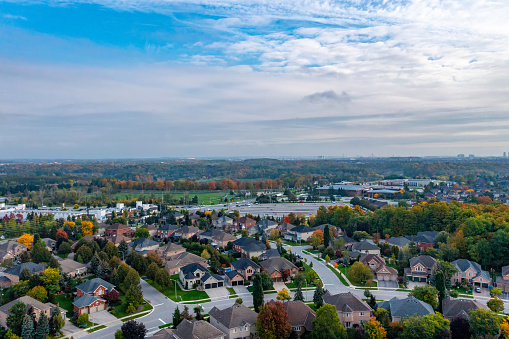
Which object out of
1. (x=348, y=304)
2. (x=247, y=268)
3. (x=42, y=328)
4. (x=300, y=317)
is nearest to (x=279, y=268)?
(x=247, y=268)

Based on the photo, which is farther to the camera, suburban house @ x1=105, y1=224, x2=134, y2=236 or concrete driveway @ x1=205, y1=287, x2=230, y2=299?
suburban house @ x1=105, y1=224, x2=134, y2=236

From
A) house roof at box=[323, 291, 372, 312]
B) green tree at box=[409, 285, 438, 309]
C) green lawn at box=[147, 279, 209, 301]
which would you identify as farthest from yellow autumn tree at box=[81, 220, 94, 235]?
green tree at box=[409, 285, 438, 309]

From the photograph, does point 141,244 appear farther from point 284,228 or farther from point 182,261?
point 284,228

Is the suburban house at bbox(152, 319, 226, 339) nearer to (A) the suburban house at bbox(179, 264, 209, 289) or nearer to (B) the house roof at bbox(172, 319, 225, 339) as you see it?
(B) the house roof at bbox(172, 319, 225, 339)

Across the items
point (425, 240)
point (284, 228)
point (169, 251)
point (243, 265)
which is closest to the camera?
point (243, 265)

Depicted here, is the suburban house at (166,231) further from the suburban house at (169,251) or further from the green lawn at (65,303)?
the green lawn at (65,303)

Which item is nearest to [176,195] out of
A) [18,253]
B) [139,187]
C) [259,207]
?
[139,187]
